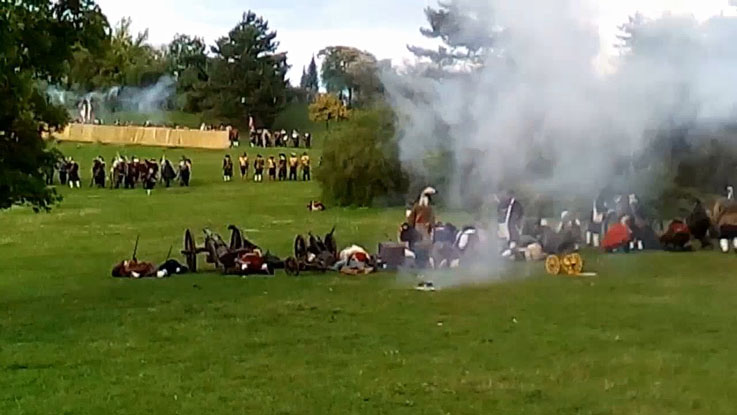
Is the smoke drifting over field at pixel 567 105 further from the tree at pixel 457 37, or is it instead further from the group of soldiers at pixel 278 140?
the group of soldiers at pixel 278 140

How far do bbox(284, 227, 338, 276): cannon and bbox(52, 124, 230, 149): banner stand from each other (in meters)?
59.2

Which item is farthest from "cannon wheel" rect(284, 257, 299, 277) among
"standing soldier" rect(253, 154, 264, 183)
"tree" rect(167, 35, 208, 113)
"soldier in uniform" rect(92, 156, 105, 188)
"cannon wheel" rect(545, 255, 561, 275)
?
"tree" rect(167, 35, 208, 113)

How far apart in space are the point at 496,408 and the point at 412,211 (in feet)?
43.7

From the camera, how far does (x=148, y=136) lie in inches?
3374

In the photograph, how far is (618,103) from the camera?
79.0ft

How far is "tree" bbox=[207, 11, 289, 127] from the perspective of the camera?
314ft

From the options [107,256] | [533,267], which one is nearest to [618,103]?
[533,267]

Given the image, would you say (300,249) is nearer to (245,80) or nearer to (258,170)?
(258,170)

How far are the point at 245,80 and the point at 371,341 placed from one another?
269ft

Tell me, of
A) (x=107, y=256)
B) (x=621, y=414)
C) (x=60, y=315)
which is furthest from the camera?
(x=107, y=256)

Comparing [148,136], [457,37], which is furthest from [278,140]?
[457,37]

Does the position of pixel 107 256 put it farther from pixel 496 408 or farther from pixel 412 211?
pixel 496 408

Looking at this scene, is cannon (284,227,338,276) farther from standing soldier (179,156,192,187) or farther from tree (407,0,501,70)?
standing soldier (179,156,192,187)

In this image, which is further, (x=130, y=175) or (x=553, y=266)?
(x=130, y=175)
